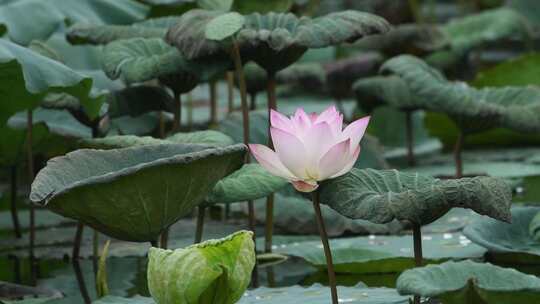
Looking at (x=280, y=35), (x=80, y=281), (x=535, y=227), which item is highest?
(x=280, y=35)

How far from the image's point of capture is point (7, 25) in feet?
11.8

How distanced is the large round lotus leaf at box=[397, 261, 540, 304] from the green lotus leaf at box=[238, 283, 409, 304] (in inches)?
12.2

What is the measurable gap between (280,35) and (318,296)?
0.75 m

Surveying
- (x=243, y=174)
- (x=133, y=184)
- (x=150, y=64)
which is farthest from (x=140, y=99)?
(x=133, y=184)

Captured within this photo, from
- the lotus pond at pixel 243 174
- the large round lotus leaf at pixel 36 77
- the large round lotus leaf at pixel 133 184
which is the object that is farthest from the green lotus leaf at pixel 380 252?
the large round lotus leaf at pixel 133 184

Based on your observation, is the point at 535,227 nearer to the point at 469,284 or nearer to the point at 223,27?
the point at 223,27

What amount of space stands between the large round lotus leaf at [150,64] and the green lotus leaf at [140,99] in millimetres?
180

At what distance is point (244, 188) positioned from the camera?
2504 millimetres

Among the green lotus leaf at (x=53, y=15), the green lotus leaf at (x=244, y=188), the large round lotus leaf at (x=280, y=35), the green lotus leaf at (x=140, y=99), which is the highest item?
the green lotus leaf at (x=53, y=15)

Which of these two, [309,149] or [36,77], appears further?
[36,77]

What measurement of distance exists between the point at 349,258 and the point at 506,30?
10.1 feet

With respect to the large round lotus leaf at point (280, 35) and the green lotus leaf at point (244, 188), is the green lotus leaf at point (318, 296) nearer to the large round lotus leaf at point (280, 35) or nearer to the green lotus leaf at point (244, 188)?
the green lotus leaf at point (244, 188)

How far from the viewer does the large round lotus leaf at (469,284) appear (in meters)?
1.88

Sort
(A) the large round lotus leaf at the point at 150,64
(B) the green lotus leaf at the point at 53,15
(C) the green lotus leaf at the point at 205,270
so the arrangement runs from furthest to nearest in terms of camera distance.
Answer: (B) the green lotus leaf at the point at 53,15 → (A) the large round lotus leaf at the point at 150,64 → (C) the green lotus leaf at the point at 205,270
